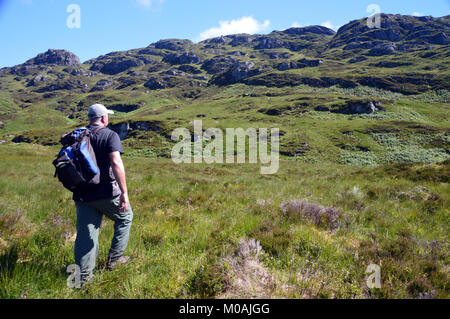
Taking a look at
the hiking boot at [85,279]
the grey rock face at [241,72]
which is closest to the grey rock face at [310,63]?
the grey rock face at [241,72]

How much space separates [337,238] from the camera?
393cm

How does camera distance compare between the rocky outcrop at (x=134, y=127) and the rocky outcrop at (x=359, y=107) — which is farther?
the rocky outcrop at (x=359, y=107)

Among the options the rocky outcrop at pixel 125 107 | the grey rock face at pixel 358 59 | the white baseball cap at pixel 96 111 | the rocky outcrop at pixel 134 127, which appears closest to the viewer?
the white baseball cap at pixel 96 111

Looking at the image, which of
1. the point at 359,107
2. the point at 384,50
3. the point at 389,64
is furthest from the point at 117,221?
the point at 384,50

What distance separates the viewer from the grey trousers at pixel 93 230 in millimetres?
2857

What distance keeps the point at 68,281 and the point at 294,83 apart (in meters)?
150

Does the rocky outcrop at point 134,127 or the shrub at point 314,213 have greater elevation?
the rocky outcrop at point 134,127

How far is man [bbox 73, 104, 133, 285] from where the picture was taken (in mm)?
2932

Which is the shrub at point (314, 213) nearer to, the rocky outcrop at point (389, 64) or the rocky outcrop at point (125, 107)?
the rocky outcrop at point (125, 107)

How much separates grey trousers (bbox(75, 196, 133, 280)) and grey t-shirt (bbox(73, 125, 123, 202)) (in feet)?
0.32

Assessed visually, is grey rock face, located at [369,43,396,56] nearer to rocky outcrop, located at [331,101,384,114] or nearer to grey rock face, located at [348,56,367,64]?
grey rock face, located at [348,56,367,64]

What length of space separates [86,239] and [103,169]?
974 millimetres

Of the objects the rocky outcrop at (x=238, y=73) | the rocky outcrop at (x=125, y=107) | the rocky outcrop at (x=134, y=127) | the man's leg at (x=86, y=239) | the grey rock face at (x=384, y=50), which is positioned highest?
the grey rock face at (x=384, y=50)
